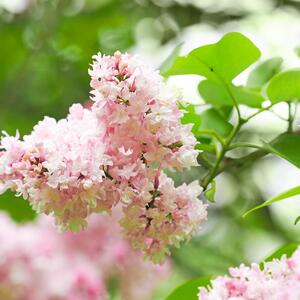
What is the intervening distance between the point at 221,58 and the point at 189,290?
0.83 ft

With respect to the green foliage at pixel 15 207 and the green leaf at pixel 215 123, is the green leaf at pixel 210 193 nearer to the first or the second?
the green leaf at pixel 215 123

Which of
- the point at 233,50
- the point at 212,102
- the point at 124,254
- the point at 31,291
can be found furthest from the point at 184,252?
the point at 233,50

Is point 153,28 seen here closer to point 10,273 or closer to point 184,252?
point 184,252

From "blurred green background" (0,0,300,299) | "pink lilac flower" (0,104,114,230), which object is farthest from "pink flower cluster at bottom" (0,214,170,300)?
"pink lilac flower" (0,104,114,230)

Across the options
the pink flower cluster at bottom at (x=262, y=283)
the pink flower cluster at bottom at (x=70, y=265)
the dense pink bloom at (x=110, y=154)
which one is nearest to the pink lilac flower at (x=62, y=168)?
the dense pink bloom at (x=110, y=154)

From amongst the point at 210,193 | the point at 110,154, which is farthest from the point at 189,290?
the point at 110,154

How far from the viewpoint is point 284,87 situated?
3.07ft

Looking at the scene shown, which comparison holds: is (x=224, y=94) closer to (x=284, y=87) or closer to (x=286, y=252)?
(x=284, y=87)

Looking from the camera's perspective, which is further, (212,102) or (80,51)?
(80,51)

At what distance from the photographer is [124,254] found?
2092 mm

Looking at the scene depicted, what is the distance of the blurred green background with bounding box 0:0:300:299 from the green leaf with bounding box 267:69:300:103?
3.36 feet

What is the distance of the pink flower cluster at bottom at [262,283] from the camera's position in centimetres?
70

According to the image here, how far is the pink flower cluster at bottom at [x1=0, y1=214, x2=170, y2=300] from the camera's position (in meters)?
1.96

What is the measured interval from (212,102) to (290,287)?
0.41 m
